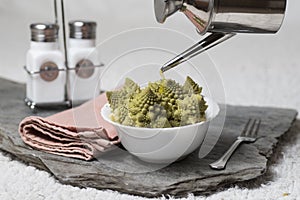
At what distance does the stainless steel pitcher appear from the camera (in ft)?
2.78

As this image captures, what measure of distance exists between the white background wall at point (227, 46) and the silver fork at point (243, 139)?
18 cm

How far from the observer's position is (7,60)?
60.9 inches

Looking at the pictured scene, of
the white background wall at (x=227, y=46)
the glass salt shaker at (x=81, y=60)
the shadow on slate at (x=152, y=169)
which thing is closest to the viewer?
the shadow on slate at (x=152, y=169)

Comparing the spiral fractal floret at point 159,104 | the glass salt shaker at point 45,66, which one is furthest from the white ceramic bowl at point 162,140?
the glass salt shaker at point 45,66

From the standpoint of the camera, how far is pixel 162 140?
81cm

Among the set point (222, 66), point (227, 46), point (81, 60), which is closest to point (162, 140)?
point (81, 60)

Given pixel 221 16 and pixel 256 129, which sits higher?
pixel 221 16

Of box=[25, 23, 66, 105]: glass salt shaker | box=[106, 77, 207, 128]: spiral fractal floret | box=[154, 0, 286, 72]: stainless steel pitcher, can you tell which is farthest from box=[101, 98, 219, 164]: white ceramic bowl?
box=[25, 23, 66, 105]: glass salt shaker

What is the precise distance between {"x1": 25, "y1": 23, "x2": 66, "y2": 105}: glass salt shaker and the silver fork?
35 centimetres

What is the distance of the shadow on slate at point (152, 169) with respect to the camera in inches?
31.5

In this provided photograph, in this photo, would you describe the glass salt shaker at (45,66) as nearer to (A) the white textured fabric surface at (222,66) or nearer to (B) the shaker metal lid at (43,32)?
(B) the shaker metal lid at (43,32)

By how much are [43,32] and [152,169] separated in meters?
0.39

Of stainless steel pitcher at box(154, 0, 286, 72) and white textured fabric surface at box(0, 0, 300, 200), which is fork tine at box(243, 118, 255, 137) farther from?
stainless steel pitcher at box(154, 0, 286, 72)

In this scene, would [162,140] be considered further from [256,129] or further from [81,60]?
[81,60]
